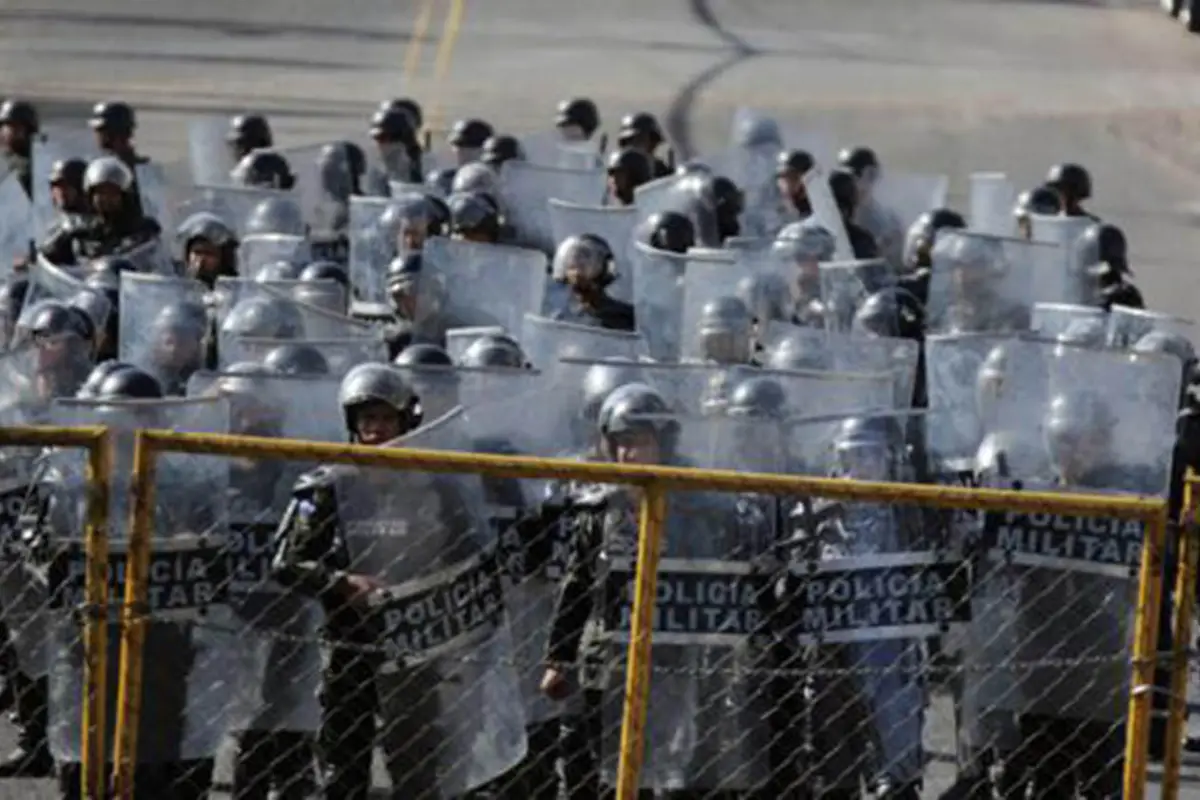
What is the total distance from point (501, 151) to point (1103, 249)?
4.39 m

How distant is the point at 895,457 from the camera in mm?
12422

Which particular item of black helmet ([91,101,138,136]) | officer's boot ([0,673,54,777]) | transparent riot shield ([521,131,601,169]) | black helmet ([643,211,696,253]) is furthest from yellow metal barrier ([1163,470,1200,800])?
black helmet ([91,101,138,136])

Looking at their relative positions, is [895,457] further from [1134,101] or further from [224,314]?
[1134,101]

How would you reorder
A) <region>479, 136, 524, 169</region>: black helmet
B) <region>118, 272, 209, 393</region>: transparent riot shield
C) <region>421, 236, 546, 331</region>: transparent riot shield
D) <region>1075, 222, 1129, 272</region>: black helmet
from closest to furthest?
<region>118, 272, 209, 393</region>: transparent riot shield
<region>421, 236, 546, 331</region>: transparent riot shield
<region>1075, 222, 1129, 272</region>: black helmet
<region>479, 136, 524, 169</region>: black helmet

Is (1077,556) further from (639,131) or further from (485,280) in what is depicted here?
(639,131)

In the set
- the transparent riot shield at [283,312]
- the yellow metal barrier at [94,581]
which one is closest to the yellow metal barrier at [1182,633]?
the yellow metal barrier at [94,581]

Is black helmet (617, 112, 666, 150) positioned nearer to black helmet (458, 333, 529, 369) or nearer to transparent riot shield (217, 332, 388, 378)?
transparent riot shield (217, 332, 388, 378)

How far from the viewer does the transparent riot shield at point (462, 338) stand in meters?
14.6

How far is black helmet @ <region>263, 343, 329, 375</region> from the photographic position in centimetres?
1376

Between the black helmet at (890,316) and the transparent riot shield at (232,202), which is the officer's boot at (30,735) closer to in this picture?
the black helmet at (890,316)

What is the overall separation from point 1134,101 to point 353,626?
85.5ft

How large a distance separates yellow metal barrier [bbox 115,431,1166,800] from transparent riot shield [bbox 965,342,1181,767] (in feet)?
4.34

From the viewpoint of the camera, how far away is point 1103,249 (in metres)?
18.3

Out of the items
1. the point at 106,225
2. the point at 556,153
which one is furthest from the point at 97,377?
the point at 556,153
